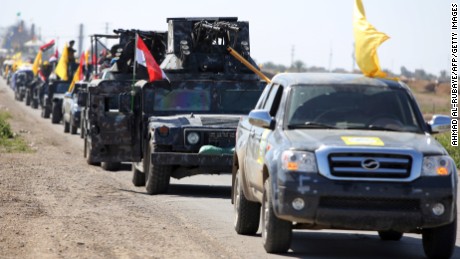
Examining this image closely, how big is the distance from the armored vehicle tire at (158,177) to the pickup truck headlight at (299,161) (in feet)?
23.9

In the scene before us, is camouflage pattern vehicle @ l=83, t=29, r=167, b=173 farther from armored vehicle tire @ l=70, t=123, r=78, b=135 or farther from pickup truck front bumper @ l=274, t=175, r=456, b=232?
armored vehicle tire @ l=70, t=123, r=78, b=135

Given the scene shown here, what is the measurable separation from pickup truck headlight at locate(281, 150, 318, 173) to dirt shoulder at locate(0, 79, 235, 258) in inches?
42.5

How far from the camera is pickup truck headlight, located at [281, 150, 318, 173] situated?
10.7m

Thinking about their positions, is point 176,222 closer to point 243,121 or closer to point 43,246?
point 243,121

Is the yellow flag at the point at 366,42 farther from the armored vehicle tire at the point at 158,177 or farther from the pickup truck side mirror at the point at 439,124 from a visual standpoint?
the armored vehicle tire at the point at 158,177

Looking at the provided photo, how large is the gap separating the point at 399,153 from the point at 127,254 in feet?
8.08

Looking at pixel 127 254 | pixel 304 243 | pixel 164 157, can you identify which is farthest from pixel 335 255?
pixel 164 157

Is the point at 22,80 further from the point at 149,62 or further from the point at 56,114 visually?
the point at 149,62

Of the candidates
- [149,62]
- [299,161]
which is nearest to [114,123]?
[149,62]

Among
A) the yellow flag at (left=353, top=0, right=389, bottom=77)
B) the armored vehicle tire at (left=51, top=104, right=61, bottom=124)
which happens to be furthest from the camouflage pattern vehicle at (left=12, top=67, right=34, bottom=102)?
the yellow flag at (left=353, top=0, right=389, bottom=77)

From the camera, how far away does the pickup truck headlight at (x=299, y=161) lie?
10700 mm

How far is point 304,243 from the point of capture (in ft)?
41.5

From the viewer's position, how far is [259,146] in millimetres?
11969

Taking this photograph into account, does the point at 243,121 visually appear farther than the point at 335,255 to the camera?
Yes
